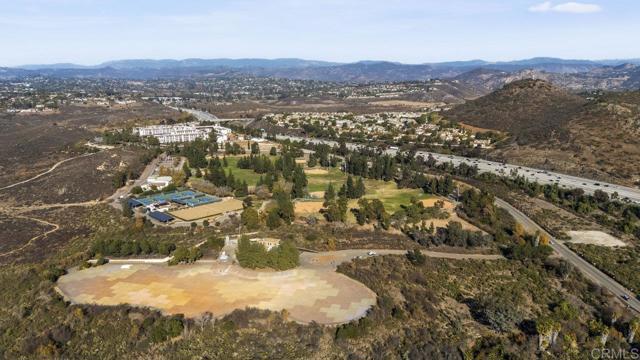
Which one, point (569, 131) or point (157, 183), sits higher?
point (569, 131)

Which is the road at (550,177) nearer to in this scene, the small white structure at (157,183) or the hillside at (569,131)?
the hillside at (569,131)

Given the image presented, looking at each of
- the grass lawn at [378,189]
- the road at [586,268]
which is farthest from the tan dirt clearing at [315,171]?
the road at [586,268]

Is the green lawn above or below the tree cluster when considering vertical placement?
below

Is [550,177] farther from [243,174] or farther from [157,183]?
[157,183]

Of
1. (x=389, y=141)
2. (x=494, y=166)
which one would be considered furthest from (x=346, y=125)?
(x=494, y=166)

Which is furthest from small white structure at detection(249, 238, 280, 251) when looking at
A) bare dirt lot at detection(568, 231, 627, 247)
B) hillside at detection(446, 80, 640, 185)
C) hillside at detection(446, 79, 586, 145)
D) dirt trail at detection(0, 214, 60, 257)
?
hillside at detection(446, 79, 586, 145)

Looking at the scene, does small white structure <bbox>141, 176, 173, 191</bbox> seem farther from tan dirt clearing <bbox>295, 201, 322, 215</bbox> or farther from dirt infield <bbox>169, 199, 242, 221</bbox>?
tan dirt clearing <bbox>295, 201, 322, 215</bbox>

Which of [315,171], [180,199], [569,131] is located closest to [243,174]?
[315,171]
